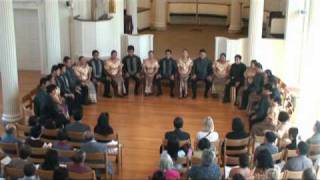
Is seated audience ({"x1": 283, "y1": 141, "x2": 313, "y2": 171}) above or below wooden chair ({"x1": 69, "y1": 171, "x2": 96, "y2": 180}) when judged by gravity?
above

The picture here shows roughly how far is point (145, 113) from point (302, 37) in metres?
4.65

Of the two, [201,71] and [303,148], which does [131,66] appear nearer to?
[201,71]

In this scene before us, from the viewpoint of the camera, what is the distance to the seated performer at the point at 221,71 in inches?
541

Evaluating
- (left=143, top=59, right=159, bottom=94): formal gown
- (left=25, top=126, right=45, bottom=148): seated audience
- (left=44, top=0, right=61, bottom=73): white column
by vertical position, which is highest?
(left=44, top=0, right=61, bottom=73): white column

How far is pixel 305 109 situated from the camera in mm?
13008

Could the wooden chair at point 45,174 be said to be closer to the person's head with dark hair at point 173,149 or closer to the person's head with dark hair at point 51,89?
the person's head with dark hair at point 173,149

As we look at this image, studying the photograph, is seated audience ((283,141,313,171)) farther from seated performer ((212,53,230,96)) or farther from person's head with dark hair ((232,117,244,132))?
seated performer ((212,53,230,96))

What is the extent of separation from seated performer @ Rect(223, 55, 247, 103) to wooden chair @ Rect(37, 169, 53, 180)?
678 centimetres

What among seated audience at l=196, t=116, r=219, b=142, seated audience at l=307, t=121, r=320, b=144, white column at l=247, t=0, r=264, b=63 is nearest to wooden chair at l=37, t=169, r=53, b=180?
seated audience at l=196, t=116, r=219, b=142

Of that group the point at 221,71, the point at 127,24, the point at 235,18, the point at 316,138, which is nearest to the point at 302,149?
the point at 316,138

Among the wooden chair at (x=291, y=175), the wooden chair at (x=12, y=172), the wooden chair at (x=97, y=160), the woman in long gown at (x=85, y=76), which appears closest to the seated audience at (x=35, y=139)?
the wooden chair at (x=97, y=160)

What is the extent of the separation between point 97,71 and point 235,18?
7.79 metres

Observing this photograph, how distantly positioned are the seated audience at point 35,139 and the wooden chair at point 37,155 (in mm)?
97

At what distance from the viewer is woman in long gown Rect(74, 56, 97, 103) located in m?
13.3
